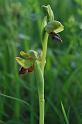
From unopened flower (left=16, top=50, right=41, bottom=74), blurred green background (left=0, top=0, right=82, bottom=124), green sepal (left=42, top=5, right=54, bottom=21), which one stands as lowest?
blurred green background (left=0, top=0, right=82, bottom=124)

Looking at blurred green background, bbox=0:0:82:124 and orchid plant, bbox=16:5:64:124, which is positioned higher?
orchid plant, bbox=16:5:64:124

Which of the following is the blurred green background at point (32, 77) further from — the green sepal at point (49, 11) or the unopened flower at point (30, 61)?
the green sepal at point (49, 11)

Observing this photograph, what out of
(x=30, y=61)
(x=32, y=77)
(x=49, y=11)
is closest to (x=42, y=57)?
(x=30, y=61)

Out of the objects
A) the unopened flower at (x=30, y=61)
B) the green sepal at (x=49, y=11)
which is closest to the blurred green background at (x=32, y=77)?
the unopened flower at (x=30, y=61)

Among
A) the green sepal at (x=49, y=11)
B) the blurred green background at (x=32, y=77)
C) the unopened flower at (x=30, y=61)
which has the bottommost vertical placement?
the blurred green background at (x=32, y=77)

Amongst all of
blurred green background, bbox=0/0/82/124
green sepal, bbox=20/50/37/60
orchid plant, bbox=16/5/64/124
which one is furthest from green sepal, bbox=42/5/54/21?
blurred green background, bbox=0/0/82/124

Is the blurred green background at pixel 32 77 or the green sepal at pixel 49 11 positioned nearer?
the green sepal at pixel 49 11

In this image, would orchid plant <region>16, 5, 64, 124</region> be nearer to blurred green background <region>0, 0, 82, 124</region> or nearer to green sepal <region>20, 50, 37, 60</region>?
green sepal <region>20, 50, 37, 60</region>

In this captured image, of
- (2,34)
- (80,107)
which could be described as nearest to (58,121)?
(80,107)
